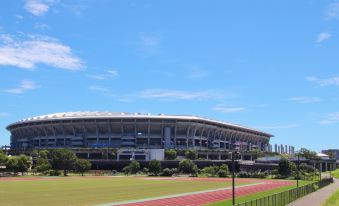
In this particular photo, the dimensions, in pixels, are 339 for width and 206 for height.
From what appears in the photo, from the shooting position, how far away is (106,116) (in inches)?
6614

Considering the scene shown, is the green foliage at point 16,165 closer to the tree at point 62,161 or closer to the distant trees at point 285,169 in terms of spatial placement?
the tree at point 62,161

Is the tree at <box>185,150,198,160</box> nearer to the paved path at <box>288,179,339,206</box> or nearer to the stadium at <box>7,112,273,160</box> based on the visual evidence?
the stadium at <box>7,112,273,160</box>

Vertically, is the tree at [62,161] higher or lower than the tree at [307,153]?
lower

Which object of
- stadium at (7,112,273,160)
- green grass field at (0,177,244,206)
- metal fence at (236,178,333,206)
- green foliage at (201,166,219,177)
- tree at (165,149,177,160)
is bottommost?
green foliage at (201,166,219,177)

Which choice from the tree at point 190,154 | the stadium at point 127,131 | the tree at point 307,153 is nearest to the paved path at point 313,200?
the tree at point 190,154

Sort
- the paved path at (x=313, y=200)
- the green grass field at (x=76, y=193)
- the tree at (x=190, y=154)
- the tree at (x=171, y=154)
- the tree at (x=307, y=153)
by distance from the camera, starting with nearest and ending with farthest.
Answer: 1. the paved path at (x=313, y=200)
2. the green grass field at (x=76, y=193)
3. the tree at (x=171, y=154)
4. the tree at (x=190, y=154)
5. the tree at (x=307, y=153)

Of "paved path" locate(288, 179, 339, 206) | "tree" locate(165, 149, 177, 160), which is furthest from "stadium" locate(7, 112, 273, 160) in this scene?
"paved path" locate(288, 179, 339, 206)

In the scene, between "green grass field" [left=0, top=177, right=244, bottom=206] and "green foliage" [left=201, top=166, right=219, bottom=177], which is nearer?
"green grass field" [left=0, top=177, right=244, bottom=206]

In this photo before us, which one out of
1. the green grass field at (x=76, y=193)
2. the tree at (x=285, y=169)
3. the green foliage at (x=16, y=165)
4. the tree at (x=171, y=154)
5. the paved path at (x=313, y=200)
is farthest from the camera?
the tree at (x=171, y=154)

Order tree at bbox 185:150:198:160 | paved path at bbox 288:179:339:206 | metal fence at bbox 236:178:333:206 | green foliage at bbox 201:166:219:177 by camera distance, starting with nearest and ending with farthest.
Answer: metal fence at bbox 236:178:333:206 → paved path at bbox 288:179:339:206 → green foliage at bbox 201:166:219:177 → tree at bbox 185:150:198:160

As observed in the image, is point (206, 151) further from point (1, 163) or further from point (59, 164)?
point (1, 163)

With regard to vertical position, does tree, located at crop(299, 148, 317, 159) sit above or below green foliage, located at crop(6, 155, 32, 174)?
above

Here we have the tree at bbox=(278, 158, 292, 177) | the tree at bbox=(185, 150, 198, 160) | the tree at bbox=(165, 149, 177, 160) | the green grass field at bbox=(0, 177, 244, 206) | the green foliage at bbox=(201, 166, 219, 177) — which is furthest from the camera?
the tree at bbox=(185, 150, 198, 160)

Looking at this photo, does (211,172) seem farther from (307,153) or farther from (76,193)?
(307,153)
